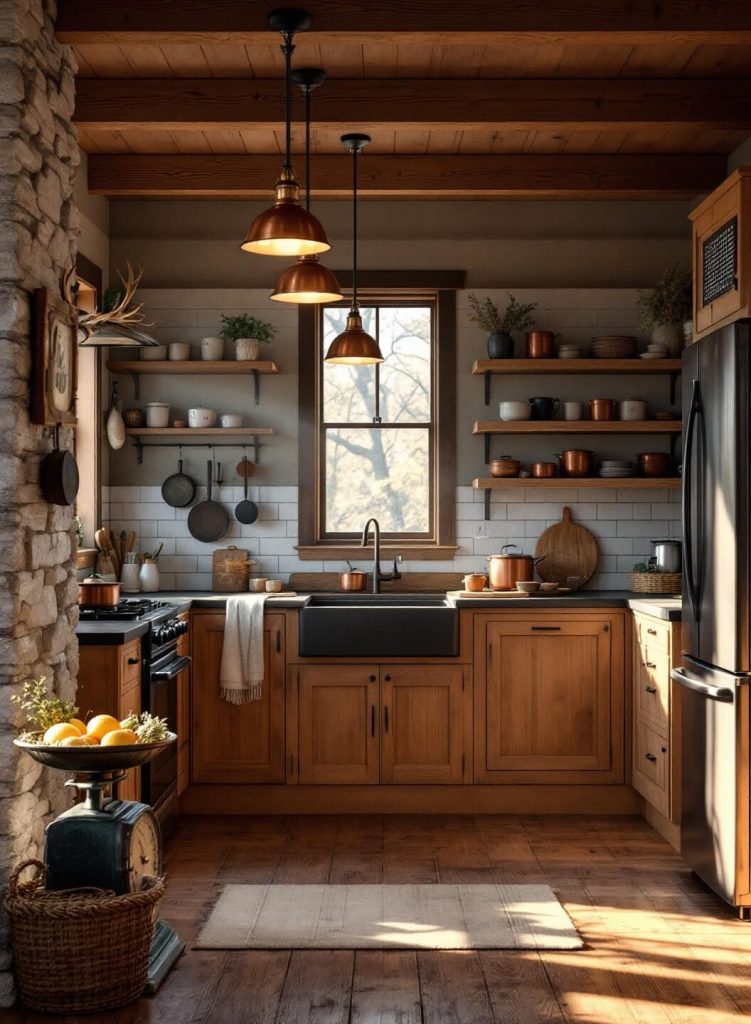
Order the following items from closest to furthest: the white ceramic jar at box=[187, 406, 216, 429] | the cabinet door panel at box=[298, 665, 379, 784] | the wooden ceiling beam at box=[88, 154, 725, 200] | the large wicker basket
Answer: the large wicker basket, the cabinet door panel at box=[298, 665, 379, 784], the wooden ceiling beam at box=[88, 154, 725, 200], the white ceramic jar at box=[187, 406, 216, 429]

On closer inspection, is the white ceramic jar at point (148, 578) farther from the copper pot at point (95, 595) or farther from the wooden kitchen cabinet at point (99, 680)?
the wooden kitchen cabinet at point (99, 680)

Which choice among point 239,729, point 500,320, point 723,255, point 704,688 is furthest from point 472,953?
point 500,320

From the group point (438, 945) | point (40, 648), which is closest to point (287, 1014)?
point (438, 945)

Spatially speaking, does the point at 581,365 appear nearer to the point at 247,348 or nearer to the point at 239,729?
the point at 247,348

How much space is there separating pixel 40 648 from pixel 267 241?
1522 millimetres

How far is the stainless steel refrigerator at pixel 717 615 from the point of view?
13.1 feet

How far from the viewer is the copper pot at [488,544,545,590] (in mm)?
5848

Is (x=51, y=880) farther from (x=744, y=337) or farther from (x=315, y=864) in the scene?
(x=744, y=337)

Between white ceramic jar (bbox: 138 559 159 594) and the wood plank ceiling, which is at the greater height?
the wood plank ceiling

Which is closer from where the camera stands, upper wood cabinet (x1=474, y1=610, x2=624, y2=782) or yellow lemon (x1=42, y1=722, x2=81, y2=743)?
yellow lemon (x1=42, y1=722, x2=81, y2=743)

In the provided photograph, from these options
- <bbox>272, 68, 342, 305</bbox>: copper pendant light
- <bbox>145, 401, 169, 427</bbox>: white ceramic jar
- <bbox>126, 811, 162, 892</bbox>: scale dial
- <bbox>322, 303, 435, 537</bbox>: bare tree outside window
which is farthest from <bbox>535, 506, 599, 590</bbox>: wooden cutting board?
<bbox>126, 811, 162, 892</bbox>: scale dial

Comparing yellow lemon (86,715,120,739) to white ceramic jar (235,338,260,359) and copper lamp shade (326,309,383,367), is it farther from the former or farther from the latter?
white ceramic jar (235,338,260,359)

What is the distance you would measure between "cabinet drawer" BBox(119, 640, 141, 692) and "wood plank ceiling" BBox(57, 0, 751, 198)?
7.17 feet
